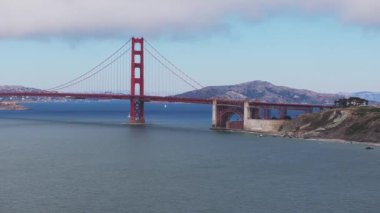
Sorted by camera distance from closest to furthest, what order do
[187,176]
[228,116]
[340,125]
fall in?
[187,176], [340,125], [228,116]

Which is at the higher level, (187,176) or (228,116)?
(228,116)

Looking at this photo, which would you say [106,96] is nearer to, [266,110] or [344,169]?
[266,110]

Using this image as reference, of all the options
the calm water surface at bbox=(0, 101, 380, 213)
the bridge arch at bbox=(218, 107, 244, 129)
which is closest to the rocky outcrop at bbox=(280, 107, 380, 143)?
the calm water surface at bbox=(0, 101, 380, 213)

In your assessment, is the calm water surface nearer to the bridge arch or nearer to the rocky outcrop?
the rocky outcrop

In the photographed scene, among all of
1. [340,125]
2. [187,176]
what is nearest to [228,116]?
[340,125]

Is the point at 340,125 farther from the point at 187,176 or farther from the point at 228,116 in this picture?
the point at 187,176

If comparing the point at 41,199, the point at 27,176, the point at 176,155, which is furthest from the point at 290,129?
the point at 41,199

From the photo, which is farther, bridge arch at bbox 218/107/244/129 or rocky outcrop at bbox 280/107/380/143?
bridge arch at bbox 218/107/244/129
